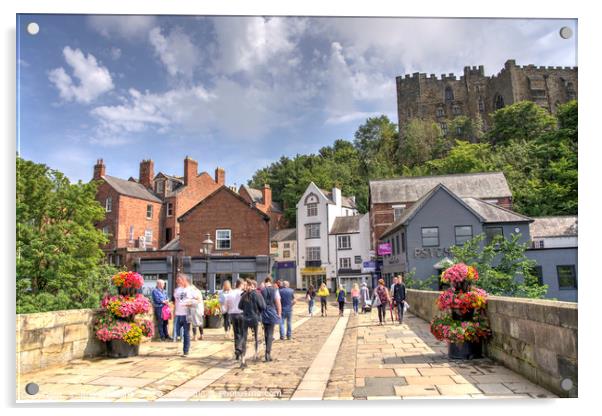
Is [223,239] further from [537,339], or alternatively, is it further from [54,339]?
[537,339]

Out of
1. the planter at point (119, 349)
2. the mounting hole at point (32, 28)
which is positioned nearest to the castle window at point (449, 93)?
the planter at point (119, 349)

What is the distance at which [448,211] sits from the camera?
1848 centimetres

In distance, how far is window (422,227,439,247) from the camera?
1848cm

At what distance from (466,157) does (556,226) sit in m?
15.0

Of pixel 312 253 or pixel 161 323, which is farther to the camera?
pixel 312 253

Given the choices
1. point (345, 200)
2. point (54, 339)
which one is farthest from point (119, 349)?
point (345, 200)

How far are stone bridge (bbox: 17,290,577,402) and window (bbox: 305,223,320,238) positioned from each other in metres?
36.2

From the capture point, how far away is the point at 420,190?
2517 centimetres

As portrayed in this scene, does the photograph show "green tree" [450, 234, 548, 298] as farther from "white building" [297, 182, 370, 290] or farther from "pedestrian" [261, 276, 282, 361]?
"white building" [297, 182, 370, 290]

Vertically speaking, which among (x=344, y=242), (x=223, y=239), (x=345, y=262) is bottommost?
(x=345, y=262)

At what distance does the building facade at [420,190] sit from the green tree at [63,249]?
617 inches

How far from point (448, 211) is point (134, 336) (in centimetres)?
1417

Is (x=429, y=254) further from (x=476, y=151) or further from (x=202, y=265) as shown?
(x=202, y=265)
